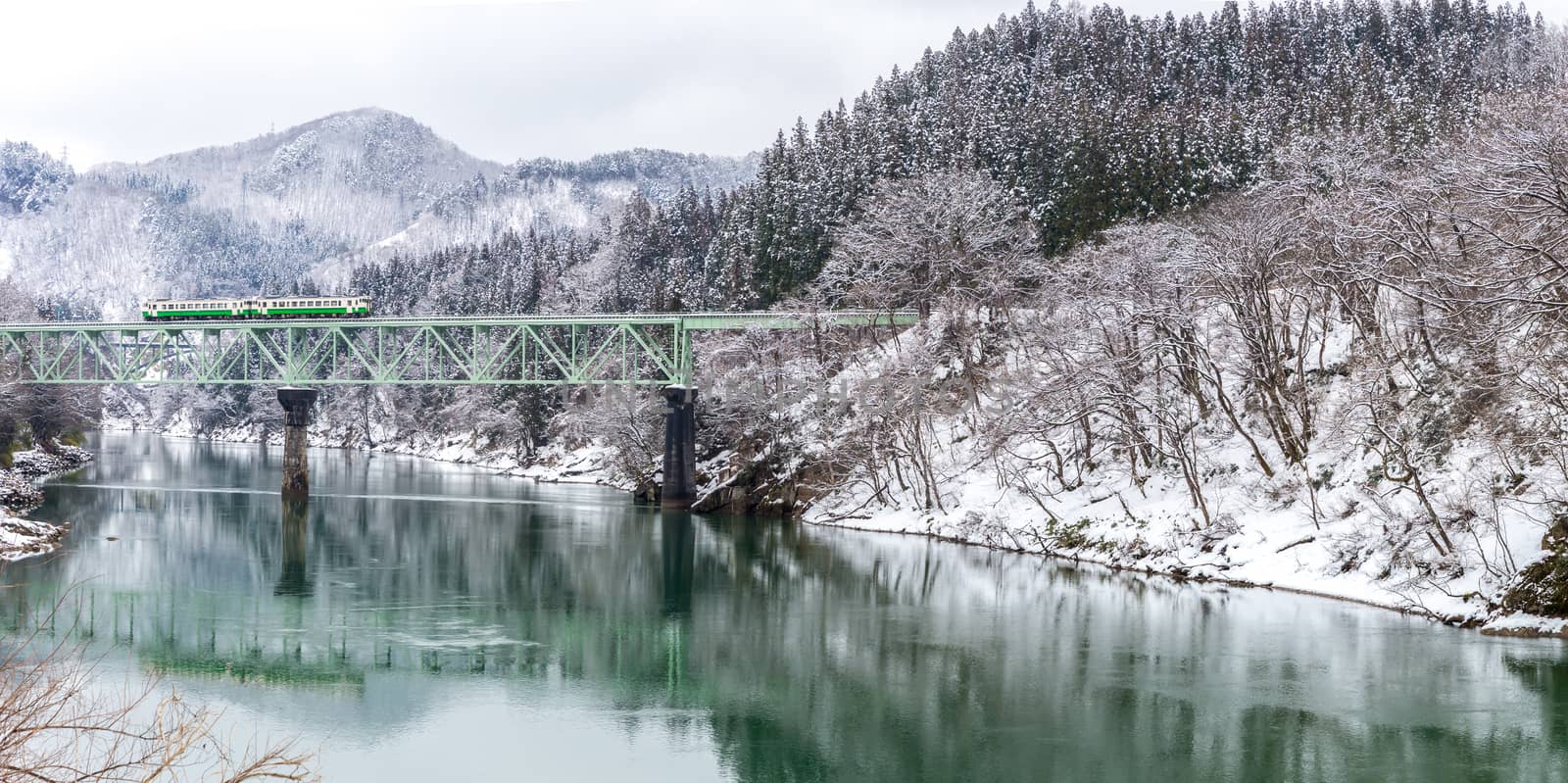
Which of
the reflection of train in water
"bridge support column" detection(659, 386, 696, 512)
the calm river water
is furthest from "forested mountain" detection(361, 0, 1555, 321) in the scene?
the calm river water

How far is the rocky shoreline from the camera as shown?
40.6m

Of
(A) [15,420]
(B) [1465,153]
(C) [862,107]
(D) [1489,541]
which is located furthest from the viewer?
(C) [862,107]

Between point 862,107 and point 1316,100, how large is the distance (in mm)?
38134

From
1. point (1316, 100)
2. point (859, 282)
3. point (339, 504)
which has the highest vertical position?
point (1316, 100)

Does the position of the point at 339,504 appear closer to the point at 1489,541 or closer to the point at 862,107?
the point at 1489,541

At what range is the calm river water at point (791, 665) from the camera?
19234 millimetres

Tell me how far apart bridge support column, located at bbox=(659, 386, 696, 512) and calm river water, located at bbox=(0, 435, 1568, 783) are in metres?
19.7

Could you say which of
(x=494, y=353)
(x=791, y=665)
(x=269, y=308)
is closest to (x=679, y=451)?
(x=494, y=353)

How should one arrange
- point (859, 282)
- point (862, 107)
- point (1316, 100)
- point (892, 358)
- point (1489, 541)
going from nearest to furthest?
1. point (1489, 541)
2. point (892, 358)
3. point (859, 282)
4. point (1316, 100)
5. point (862, 107)

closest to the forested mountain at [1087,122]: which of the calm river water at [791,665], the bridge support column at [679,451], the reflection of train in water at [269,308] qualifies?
the bridge support column at [679,451]

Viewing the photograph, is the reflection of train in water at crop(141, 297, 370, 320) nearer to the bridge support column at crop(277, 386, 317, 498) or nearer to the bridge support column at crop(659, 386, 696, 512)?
the bridge support column at crop(277, 386, 317, 498)

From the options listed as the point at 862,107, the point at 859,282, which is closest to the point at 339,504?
the point at 859,282

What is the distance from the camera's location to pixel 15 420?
7675 cm

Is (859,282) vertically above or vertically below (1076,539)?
above
